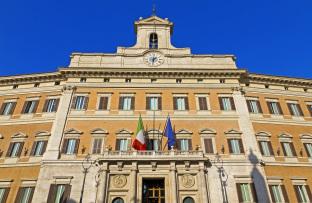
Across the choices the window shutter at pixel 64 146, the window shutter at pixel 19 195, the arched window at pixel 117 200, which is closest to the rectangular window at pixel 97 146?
the window shutter at pixel 64 146

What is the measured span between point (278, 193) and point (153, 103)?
1312 cm

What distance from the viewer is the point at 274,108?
2930 cm

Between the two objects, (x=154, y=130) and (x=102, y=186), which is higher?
(x=154, y=130)

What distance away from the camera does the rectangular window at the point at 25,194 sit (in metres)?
22.9

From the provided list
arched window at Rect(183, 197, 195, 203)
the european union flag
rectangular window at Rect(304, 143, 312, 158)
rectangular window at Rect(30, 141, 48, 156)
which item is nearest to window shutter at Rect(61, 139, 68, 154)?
rectangular window at Rect(30, 141, 48, 156)

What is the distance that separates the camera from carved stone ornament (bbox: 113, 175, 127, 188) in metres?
22.3

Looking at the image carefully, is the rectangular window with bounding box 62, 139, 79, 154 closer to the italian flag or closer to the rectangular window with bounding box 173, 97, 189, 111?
the italian flag

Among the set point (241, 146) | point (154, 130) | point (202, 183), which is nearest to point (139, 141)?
point (154, 130)

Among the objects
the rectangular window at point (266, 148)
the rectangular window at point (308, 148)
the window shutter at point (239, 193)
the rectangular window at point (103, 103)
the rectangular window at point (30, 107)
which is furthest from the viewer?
the rectangular window at point (30, 107)

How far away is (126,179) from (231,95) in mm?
13374

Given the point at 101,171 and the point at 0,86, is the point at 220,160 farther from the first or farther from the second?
the point at 0,86

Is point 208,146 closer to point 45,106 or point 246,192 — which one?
point 246,192

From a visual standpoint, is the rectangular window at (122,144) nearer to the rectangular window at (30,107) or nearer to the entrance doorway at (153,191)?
the entrance doorway at (153,191)

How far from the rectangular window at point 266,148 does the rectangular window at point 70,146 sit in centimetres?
1596
